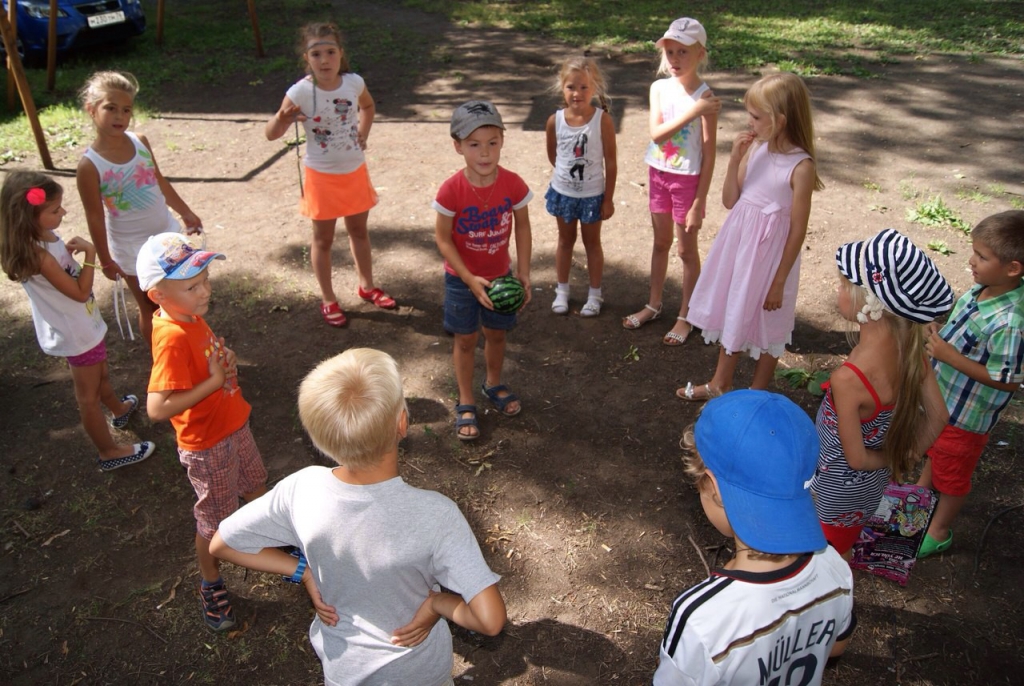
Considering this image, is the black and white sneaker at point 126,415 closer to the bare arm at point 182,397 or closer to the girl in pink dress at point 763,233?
the bare arm at point 182,397

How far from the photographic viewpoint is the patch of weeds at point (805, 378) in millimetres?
4805

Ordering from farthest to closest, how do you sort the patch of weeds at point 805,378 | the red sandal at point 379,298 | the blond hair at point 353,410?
the red sandal at point 379,298 < the patch of weeds at point 805,378 < the blond hair at point 353,410

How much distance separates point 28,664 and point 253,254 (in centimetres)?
392

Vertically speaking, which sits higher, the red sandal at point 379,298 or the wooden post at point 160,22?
the wooden post at point 160,22

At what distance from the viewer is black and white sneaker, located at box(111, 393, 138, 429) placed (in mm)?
4613

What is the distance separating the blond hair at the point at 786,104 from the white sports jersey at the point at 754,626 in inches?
103

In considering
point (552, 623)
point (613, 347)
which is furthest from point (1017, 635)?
point (613, 347)

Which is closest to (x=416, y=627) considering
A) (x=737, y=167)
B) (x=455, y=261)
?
(x=455, y=261)

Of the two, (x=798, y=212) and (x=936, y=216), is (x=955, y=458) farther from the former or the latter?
(x=936, y=216)

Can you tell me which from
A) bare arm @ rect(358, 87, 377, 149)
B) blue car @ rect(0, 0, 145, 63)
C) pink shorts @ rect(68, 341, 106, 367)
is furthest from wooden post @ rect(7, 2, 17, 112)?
pink shorts @ rect(68, 341, 106, 367)

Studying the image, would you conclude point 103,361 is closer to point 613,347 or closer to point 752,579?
point 613,347

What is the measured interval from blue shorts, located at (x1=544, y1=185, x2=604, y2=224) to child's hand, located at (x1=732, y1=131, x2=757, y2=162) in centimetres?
114

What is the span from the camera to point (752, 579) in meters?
1.81

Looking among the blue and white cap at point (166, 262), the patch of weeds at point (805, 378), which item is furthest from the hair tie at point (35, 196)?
the patch of weeds at point (805, 378)
